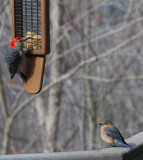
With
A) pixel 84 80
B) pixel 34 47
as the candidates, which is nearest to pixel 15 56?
pixel 34 47

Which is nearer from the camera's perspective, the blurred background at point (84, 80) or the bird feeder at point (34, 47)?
the bird feeder at point (34, 47)

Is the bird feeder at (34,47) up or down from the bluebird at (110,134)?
up

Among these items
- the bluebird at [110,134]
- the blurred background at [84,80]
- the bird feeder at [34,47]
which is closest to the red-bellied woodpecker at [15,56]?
the bird feeder at [34,47]

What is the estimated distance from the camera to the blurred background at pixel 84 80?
6.14 m

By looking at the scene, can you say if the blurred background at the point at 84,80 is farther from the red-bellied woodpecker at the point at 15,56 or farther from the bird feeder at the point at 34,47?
the red-bellied woodpecker at the point at 15,56

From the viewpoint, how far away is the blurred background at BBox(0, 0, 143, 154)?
6.14 m

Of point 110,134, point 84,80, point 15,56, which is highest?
point 15,56

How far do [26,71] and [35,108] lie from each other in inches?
178

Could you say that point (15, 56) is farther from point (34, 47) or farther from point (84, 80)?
point (84, 80)

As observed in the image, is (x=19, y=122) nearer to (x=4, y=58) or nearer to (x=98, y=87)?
(x=98, y=87)

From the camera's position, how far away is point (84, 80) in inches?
270

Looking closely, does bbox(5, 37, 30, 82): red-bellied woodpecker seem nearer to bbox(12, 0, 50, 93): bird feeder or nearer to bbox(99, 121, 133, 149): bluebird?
bbox(12, 0, 50, 93): bird feeder

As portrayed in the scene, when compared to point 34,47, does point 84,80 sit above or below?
below

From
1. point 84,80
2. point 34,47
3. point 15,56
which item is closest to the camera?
point 15,56
